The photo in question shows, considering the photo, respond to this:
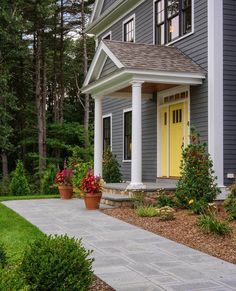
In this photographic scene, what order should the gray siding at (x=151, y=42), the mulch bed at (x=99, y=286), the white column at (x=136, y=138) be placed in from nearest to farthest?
the mulch bed at (x=99, y=286) → the white column at (x=136, y=138) → the gray siding at (x=151, y=42)

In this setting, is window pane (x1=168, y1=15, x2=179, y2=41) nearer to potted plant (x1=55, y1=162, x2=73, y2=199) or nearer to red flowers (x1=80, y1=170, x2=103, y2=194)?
potted plant (x1=55, y1=162, x2=73, y2=199)

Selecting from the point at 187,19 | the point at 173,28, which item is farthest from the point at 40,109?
the point at 187,19

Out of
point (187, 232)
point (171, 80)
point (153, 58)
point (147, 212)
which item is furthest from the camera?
point (153, 58)

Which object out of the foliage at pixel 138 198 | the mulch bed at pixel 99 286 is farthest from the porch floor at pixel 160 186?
the mulch bed at pixel 99 286

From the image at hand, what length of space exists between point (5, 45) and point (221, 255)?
2129 centimetres

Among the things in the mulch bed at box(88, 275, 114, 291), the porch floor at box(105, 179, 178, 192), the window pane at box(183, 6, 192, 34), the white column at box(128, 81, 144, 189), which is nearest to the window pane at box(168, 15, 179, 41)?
the window pane at box(183, 6, 192, 34)

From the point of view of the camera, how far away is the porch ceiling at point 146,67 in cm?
1154

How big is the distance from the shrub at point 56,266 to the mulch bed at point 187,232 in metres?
2.45

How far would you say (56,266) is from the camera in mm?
4320

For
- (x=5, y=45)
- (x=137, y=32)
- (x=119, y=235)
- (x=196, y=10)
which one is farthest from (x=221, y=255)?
(x=5, y=45)

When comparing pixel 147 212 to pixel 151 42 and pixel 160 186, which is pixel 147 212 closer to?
pixel 160 186

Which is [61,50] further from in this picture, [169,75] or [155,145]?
[169,75]

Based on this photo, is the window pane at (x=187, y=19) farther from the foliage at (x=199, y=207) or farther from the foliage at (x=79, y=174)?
the foliage at (x=199, y=207)

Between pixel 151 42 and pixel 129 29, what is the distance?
2175 millimetres
